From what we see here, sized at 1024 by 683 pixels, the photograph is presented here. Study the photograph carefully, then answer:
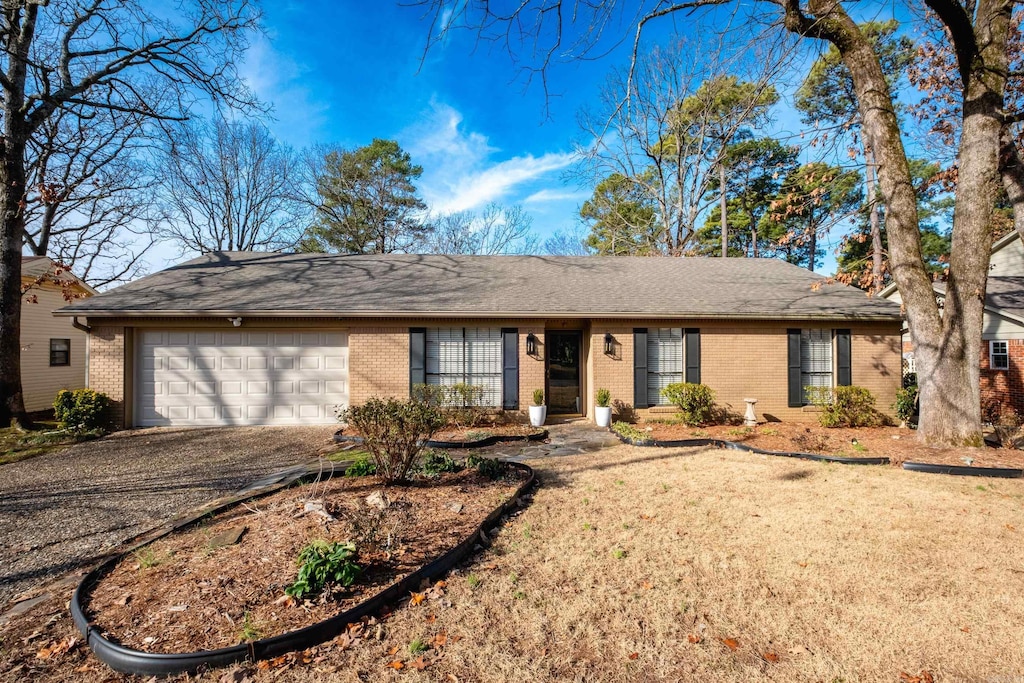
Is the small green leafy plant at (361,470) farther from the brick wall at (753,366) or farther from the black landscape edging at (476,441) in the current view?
the brick wall at (753,366)

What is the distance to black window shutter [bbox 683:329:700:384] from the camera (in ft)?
33.8

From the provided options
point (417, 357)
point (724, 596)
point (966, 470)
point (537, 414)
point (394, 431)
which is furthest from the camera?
point (417, 357)

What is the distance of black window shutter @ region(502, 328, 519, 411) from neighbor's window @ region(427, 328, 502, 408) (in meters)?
0.09

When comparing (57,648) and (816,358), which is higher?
(816,358)

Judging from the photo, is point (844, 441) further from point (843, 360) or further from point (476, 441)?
point (476, 441)

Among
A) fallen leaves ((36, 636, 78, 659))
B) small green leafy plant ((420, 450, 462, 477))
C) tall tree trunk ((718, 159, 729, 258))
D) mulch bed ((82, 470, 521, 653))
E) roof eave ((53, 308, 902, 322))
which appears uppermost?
tall tree trunk ((718, 159, 729, 258))

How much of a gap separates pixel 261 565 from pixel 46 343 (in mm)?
15964

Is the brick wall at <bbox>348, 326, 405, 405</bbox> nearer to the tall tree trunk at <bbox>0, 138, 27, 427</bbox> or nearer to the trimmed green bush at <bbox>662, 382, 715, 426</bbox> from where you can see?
the trimmed green bush at <bbox>662, 382, 715, 426</bbox>

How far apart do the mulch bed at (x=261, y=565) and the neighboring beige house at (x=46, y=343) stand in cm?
1272

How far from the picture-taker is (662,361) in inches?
408

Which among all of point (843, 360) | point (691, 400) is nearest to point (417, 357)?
point (691, 400)

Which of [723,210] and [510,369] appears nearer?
[510,369]

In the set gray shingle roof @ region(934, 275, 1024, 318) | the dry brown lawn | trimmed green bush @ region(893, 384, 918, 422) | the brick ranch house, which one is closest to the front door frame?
the dry brown lawn

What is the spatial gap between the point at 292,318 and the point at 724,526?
29.7ft
